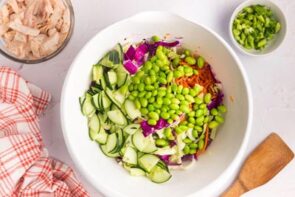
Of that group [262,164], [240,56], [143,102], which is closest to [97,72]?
[143,102]

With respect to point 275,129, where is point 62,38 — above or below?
above

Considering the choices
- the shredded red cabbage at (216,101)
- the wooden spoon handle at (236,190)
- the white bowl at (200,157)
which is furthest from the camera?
the wooden spoon handle at (236,190)

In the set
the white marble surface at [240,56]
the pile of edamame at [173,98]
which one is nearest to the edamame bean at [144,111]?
the pile of edamame at [173,98]

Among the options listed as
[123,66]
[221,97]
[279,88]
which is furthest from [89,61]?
[279,88]

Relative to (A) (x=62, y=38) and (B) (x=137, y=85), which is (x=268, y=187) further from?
(A) (x=62, y=38)

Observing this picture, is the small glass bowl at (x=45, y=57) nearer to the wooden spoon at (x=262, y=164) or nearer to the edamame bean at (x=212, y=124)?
the edamame bean at (x=212, y=124)

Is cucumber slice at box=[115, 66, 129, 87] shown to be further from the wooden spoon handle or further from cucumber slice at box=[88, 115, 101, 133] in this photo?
the wooden spoon handle

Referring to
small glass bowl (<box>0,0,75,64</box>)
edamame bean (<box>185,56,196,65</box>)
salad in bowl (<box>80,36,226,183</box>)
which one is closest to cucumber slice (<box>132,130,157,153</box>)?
salad in bowl (<box>80,36,226,183</box>)
